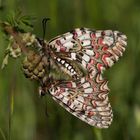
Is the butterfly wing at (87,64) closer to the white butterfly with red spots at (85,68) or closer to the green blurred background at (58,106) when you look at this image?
the white butterfly with red spots at (85,68)

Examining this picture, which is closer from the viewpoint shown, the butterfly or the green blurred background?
the butterfly

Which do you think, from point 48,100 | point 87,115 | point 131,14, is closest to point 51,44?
point 87,115

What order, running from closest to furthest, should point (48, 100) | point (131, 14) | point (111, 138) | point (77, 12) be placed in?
point (111, 138) < point (48, 100) < point (77, 12) < point (131, 14)

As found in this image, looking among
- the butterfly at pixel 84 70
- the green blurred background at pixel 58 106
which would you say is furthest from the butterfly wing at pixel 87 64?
the green blurred background at pixel 58 106

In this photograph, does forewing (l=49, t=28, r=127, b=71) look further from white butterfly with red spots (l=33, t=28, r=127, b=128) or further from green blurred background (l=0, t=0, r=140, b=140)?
green blurred background (l=0, t=0, r=140, b=140)

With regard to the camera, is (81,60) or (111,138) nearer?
(81,60)

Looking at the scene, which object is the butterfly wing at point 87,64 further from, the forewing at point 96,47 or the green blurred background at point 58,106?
the green blurred background at point 58,106

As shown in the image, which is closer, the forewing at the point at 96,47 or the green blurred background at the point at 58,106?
the forewing at the point at 96,47

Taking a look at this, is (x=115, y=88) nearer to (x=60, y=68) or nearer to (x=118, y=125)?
(x=118, y=125)

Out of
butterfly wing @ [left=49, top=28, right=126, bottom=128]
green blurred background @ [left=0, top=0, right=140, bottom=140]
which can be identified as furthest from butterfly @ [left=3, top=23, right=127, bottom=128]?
green blurred background @ [left=0, top=0, right=140, bottom=140]
